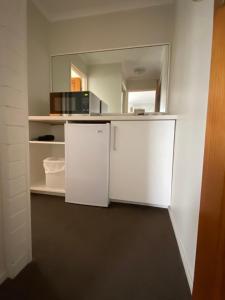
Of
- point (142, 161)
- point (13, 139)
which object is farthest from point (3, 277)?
point (142, 161)

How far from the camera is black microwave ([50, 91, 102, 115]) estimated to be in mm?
2047

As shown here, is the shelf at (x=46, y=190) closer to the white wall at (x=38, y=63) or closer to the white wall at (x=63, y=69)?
the white wall at (x=38, y=63)

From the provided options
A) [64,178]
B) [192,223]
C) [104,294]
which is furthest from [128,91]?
[104,294]

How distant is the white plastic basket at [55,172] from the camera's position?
7.12 feet

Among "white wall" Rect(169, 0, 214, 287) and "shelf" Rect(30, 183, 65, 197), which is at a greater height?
"white wall" Rect(169, 0, 214, 287)

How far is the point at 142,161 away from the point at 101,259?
1.03 m

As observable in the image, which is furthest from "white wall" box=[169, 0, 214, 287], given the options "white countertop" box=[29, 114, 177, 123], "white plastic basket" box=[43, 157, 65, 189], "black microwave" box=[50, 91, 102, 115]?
"white plastic basket" box=[43, 157, 65, 189]

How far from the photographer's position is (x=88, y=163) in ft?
6.28

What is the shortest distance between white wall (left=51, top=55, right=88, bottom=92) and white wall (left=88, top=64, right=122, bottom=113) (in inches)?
8.2

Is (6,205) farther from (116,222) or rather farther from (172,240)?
(172,240)

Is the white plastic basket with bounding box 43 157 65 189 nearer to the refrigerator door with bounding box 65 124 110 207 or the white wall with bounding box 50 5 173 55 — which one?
the refrigerator door with bounding box 65 124 110 207

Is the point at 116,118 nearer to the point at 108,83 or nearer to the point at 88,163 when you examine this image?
the point at 88,163

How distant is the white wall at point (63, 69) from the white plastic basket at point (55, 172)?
1105 millimetres

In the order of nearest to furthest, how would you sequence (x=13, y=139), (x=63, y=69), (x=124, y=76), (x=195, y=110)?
(x=13, y=139) < (x=195, y=110) < (x=124, y=76) < (x=63, y=69)
